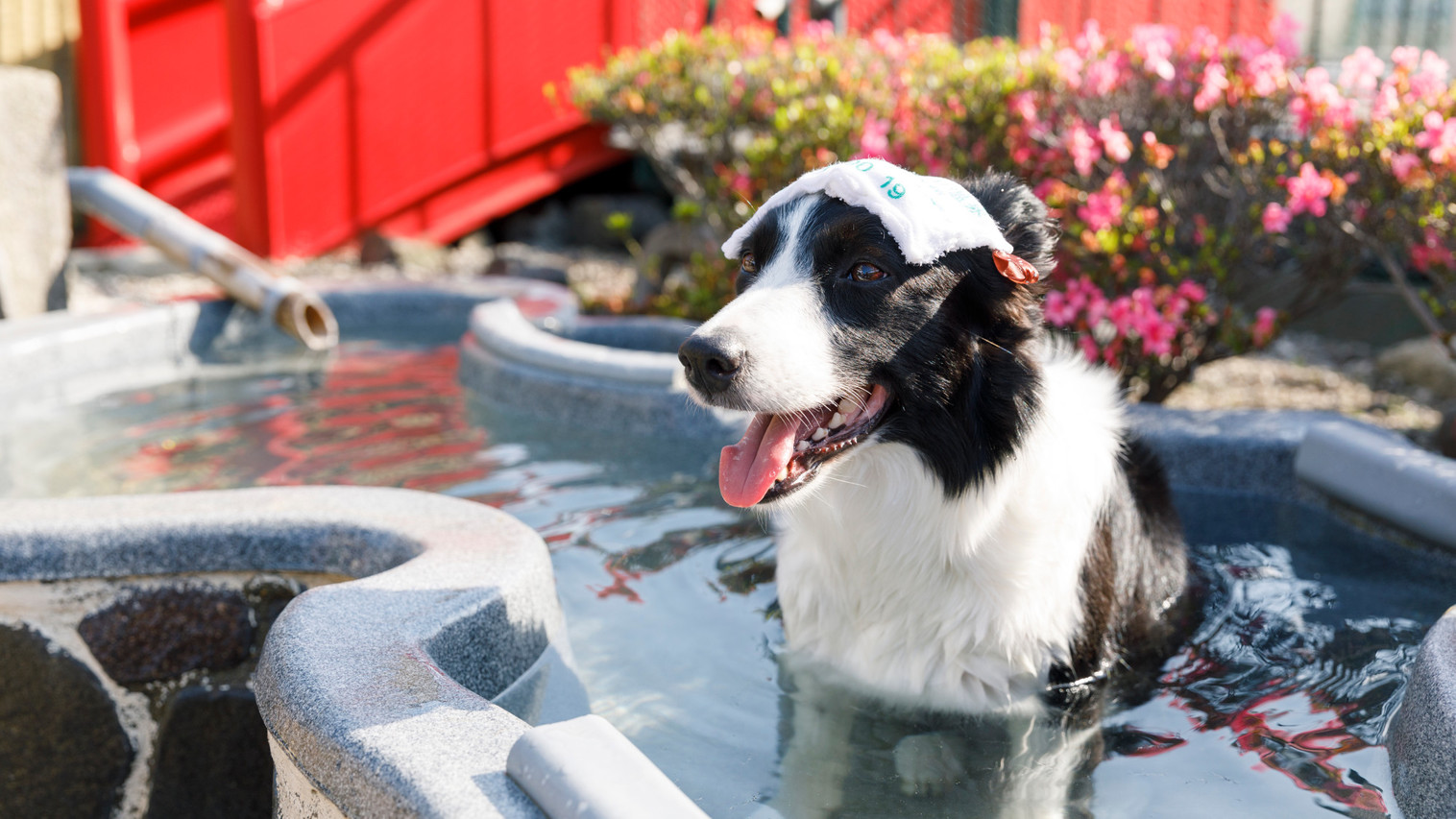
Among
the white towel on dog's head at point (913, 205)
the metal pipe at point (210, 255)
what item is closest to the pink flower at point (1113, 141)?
the white towel on dog's head at point (913, 205)

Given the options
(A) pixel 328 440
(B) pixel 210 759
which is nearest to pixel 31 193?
(A) pixel 328 440

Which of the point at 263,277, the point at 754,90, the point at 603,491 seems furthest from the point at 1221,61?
the point at 263,277

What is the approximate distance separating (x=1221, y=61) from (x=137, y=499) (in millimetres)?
4387

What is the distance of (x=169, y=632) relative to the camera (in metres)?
2.70

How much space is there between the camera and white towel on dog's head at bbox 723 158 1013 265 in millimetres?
2330

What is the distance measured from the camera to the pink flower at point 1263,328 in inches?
188

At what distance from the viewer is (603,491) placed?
4.18 meters

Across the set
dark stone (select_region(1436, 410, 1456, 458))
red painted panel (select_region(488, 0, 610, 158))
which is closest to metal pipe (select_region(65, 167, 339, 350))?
red painted panel (select_region(488, 0, 610, 158))

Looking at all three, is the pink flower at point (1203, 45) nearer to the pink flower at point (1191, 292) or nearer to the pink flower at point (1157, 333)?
the pink flower at point (1191, 292)

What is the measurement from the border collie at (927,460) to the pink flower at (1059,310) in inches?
73.5

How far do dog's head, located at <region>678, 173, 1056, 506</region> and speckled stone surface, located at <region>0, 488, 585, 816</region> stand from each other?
0.63 meters

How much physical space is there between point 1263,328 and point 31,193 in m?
6.38

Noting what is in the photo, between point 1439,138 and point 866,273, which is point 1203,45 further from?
point 866,273

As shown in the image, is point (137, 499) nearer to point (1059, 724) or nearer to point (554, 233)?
point (1059, 724)
